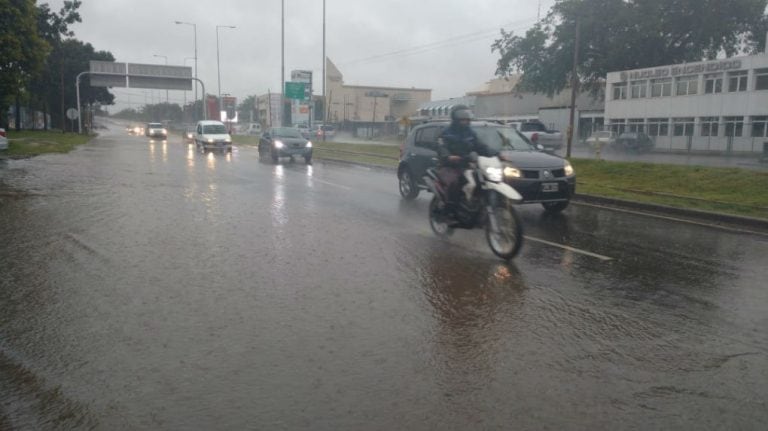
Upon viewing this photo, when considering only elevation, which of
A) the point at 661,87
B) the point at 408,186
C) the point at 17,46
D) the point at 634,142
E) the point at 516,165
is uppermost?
the point at 17,46

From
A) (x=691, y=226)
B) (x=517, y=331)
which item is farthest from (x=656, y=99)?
(x=517, y=331)

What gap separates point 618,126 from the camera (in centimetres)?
5238

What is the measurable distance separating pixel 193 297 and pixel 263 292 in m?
0.64

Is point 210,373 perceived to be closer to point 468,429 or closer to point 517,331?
point 468,429

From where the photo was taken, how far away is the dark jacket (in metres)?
8.26

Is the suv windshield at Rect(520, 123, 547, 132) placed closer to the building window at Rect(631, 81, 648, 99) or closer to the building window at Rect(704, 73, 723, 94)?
the building window at Rect(704, 73, 723, 94)

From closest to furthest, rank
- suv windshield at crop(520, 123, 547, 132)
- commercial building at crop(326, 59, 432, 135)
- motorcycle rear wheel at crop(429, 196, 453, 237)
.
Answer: motorcycle rear wheel at crop(429, 196, 453, 237), suv windshield at crop(520, 123, 547, 132), commercial building at crop(326, 59, 432, 135)

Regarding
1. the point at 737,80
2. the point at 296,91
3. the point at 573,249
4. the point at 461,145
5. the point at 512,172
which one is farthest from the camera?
the point at 296,91

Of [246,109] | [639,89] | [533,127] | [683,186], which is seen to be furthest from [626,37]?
[246,109]

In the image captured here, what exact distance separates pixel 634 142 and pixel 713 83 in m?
7.93

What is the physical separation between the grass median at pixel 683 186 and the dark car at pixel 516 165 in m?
2.73

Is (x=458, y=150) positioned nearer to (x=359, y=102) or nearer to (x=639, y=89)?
(x=639, y=89)

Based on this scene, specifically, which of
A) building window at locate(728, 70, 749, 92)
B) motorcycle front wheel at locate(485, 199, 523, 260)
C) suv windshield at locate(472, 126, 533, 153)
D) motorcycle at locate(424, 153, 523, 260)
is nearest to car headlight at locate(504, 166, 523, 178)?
suv windshield at locate(472, 126, 533, 153)

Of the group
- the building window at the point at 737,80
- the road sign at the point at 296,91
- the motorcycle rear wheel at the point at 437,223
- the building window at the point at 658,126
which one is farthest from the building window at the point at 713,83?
the motorcycle rear wheel at the point at 437,223
